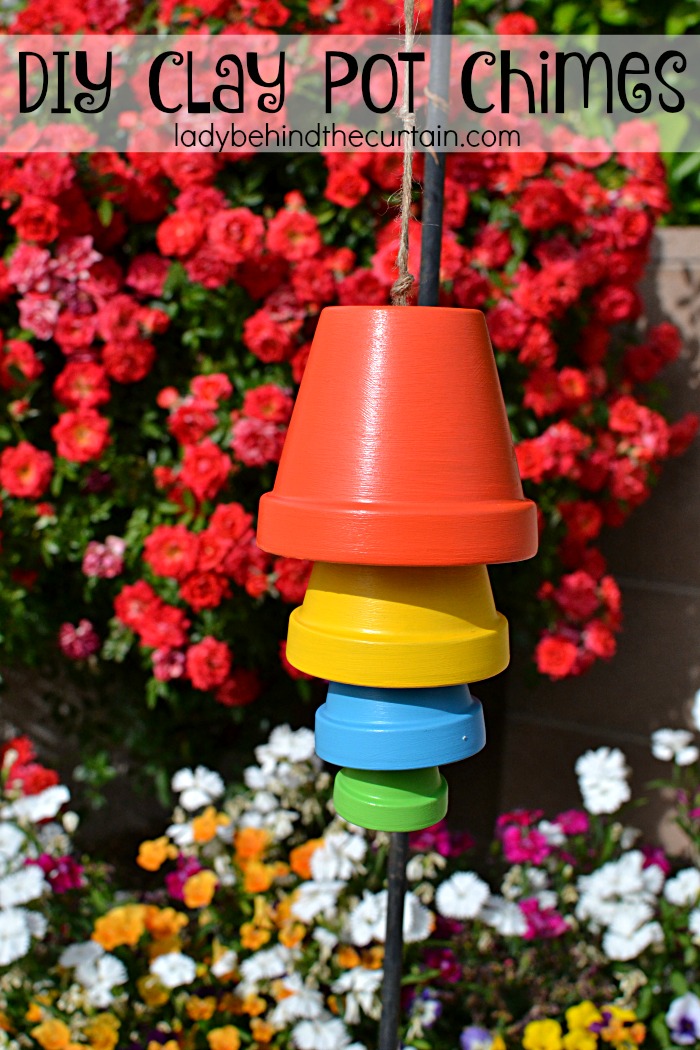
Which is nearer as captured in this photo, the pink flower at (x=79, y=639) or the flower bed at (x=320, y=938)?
the flower bed at (x=320, y=938)

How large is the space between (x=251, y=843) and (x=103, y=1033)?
42cm

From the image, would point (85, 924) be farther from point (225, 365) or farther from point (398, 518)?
point (398, 518)

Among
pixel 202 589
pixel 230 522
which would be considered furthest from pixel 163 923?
pixel 230 522

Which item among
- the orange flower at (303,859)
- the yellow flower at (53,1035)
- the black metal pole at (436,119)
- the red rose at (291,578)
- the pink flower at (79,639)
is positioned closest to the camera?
the black metal pole at (436,119)

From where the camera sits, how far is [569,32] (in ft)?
9.20

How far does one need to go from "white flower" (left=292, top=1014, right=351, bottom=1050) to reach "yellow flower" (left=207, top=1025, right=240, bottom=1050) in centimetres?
10

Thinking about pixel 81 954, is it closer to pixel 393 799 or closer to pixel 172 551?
pixel 172 551

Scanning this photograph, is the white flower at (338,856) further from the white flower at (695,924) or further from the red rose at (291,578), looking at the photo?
the white flower at (695,924)

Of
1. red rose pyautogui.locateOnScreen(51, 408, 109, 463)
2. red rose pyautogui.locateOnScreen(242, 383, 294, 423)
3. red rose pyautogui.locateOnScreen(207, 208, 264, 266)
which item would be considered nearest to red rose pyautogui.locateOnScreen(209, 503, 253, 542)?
red rose pyautogui.locateOnScreen(242, 383, 294, 423)

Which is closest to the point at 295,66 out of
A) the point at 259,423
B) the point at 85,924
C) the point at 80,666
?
the point at 259,423

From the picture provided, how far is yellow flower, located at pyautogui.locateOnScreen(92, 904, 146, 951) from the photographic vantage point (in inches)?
69.9

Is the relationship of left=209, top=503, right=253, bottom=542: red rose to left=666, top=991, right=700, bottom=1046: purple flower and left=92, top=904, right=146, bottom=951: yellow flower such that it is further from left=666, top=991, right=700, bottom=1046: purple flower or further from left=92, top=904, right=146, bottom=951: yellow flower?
left=666, top=991, right=700, bottom=1046: purple flower

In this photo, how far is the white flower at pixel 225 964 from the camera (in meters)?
1.76

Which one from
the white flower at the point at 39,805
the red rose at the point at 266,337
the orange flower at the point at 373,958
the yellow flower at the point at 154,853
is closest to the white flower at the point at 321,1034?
the orange flower at the point at 373,958
